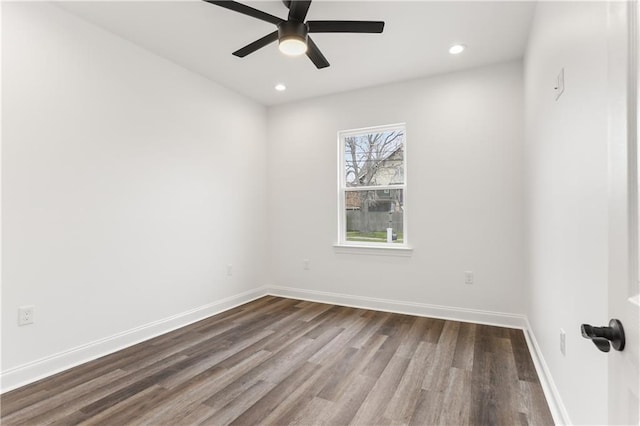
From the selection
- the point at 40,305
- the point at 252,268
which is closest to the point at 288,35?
the point at 40,305

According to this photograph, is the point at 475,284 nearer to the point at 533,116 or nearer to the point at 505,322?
the point at 505,322

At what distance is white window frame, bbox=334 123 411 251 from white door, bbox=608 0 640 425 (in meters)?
3.06

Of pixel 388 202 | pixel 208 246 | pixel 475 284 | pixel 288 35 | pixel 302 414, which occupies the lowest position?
pixel 302 414

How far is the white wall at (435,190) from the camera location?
3.34 metres

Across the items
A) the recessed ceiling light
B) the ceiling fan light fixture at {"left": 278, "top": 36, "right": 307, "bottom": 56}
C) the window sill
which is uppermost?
the recessed ceiling light

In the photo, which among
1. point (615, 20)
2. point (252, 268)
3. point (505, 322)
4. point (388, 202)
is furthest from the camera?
point (252, 268)

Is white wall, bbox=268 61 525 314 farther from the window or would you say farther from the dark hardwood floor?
the dark hardwood floor

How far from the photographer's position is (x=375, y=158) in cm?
411

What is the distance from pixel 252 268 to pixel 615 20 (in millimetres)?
4195

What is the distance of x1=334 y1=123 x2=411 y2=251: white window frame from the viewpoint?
383 cm

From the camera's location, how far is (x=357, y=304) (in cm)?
405

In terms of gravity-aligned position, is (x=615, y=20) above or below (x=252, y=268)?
above

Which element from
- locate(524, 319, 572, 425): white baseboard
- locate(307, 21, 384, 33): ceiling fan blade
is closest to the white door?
locate(524, 319, 572, 425): white baseboard

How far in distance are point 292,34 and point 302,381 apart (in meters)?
2.46
